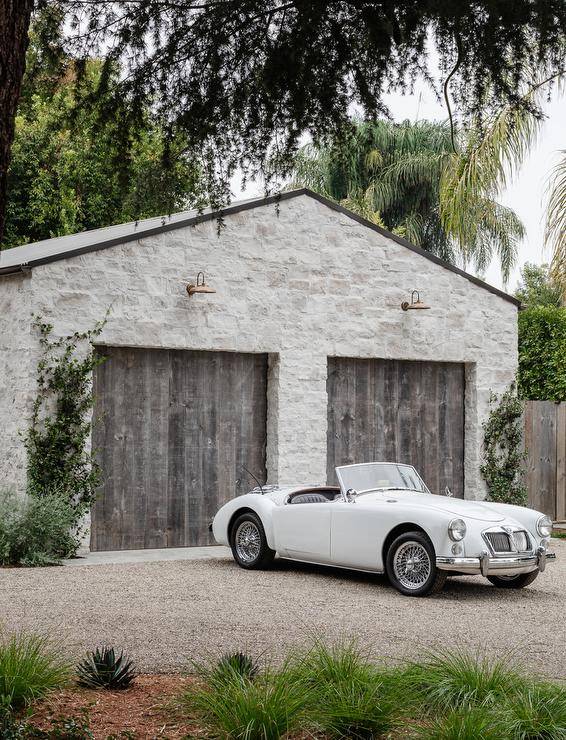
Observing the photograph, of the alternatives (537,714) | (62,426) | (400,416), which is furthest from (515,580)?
(537,714)

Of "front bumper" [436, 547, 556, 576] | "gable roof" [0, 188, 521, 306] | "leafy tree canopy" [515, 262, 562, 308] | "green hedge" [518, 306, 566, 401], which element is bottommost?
"front bumper" [436, 547, 556, 576]

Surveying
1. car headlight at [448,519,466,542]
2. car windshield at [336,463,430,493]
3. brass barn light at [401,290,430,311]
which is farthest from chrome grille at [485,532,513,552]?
brass barn light at [401,290,430,311]

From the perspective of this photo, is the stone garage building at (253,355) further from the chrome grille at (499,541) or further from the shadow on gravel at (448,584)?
the chrome grille at (499,541)

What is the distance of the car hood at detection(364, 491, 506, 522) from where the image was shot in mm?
9648

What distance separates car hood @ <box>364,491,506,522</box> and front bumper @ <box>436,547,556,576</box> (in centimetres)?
41

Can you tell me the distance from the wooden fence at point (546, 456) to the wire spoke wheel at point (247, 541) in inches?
246

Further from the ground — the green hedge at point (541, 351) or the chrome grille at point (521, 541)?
the green hedge at point (541, 351)

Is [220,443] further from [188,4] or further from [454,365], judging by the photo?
[188,4]

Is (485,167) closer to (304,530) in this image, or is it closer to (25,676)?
(304,530)

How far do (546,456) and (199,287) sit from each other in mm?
6613

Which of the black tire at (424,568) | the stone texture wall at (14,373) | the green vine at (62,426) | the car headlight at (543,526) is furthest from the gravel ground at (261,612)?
the stone texture wall at (14,373)

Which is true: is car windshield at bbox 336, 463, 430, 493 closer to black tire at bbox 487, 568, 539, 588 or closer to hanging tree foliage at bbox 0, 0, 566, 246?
black tire at bbox 487, 568, 539, 588

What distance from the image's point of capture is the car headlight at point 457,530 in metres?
9.30

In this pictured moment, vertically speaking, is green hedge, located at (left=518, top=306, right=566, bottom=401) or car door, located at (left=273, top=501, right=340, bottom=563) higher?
green hedge, located at (left=518, top=306, right=566, bottom=401)
